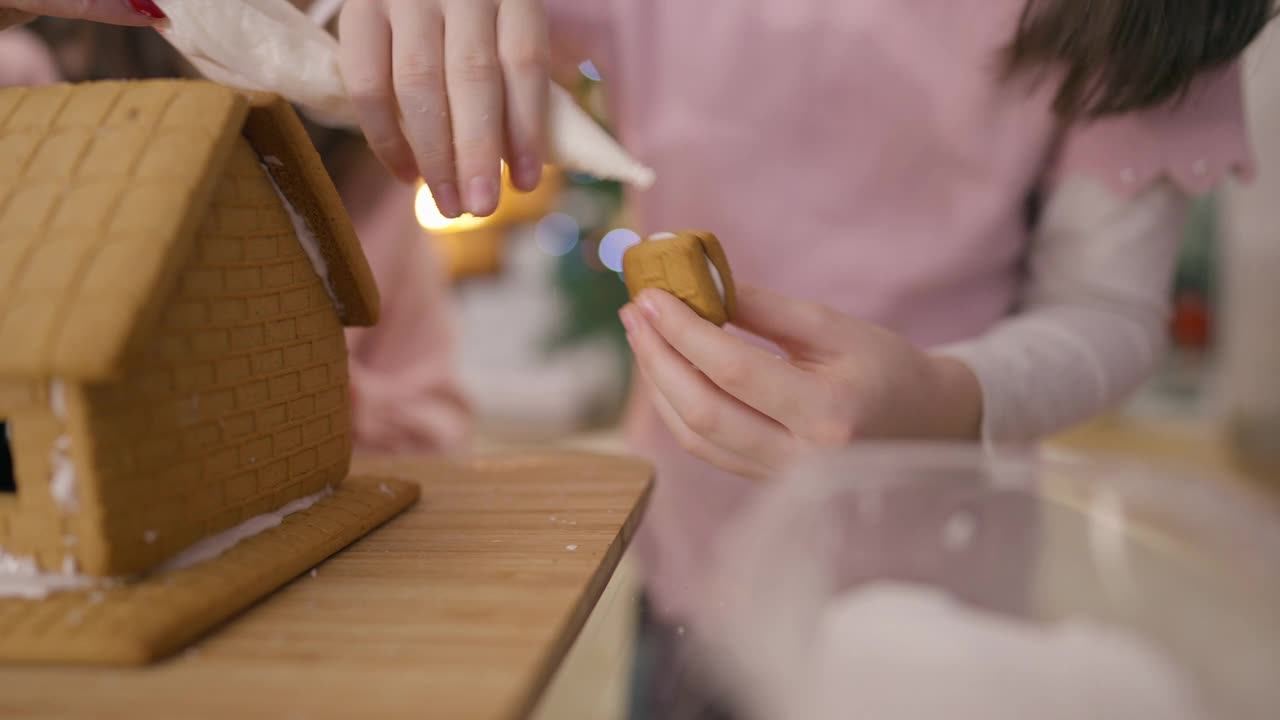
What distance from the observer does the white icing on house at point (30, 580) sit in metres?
0.34

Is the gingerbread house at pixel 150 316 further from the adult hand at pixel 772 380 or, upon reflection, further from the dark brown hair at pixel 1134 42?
the dark brown hair at pixel 1134 42

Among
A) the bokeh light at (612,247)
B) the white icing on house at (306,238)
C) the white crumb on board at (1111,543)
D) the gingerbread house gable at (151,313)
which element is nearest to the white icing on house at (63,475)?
the gingerbread house gable at (151,313)

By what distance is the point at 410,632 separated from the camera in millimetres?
314

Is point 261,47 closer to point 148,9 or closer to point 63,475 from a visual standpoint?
point 148,9

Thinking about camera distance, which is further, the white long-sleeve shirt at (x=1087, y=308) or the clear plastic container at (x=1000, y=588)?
the white long-sleeve shirt at (x=1087, y=308)

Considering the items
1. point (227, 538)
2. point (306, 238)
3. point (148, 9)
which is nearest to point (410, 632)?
point (227, 538)

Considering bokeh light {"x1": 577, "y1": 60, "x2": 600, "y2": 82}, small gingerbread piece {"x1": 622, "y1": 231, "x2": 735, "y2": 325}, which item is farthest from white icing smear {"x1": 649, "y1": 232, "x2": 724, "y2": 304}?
bokeh light {"x1": 577, "y1": 60, "x2": 600, "y2": 82}

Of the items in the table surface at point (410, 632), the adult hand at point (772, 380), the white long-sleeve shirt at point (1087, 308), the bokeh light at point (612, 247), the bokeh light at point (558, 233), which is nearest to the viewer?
the table surface at point (410, 632)

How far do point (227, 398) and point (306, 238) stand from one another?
10 centimetres

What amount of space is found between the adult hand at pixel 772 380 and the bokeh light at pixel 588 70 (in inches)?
14.9

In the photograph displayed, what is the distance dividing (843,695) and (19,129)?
0.41 metres

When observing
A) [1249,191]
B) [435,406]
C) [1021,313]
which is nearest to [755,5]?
[1021,313]

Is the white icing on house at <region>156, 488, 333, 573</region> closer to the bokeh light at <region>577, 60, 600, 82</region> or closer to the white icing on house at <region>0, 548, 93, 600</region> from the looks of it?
the white icing on house at <region>0, 548, 93, 600</region>

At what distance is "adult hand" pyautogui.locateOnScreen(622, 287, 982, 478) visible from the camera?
0.41 m
